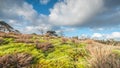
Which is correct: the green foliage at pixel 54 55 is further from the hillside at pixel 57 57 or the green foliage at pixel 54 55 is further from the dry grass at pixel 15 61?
the dry grass at pixel 15 61

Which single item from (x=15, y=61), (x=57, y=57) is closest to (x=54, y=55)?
(x=57, y=57)

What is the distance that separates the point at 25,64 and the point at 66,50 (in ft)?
10.5

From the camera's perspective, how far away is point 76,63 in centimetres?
1002

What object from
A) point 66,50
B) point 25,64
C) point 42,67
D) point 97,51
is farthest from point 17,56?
point 97,51

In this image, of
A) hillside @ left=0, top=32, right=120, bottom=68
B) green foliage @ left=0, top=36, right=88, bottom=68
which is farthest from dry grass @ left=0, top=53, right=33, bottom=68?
green foliage @ left=0, top=36, right=88, bottom=68

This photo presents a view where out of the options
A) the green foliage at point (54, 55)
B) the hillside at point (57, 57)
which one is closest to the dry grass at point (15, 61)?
the hillside at point (57, 57)

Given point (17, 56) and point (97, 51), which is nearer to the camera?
point (97, 51)

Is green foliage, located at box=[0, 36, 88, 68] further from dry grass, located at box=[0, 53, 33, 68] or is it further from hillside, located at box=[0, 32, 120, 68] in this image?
dry grass, located at box=[0, 53, 33, 68]

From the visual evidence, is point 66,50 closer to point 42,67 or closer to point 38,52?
point 38,52

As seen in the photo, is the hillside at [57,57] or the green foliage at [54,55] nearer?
the hillside at [57,57]

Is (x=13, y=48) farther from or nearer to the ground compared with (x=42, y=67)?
farther from the ground

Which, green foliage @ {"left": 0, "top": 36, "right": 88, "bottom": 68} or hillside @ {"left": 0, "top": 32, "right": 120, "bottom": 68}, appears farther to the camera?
green foliage @ {"left": 0, "top": 36, "right": 88, "bottom": 68}

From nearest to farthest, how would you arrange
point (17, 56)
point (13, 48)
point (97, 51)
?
point (97, 51) → point (17, 56) → point (13, 48)

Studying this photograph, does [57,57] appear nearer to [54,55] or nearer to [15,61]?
[54,55]
